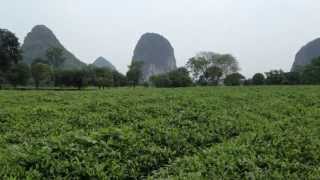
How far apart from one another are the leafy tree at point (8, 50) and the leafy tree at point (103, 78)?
15627 millimetres

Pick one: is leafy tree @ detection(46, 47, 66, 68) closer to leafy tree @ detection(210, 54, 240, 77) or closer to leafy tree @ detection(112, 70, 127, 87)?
leafy tree @ detection(112, 70, 127, 87)

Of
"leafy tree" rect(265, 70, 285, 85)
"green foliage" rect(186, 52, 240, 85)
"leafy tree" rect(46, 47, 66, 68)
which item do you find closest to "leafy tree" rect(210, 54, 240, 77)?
"green foliage" rect(186, 52, 240, 85)

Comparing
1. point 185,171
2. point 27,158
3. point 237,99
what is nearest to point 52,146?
point 27,158

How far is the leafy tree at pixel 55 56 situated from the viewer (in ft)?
465

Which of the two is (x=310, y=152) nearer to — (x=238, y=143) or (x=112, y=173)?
(x=238, y=143)

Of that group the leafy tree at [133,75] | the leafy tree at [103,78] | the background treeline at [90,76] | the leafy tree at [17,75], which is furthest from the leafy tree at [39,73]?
the leafy tree at [133,75]

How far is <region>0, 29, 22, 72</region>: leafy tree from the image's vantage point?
7344 cm

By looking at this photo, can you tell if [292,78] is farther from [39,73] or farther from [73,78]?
[39,73]

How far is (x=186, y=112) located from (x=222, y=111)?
5.58 ft

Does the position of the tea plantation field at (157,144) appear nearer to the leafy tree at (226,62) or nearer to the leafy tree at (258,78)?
the leafy tree at (258,78)

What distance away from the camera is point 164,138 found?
36.3 feet

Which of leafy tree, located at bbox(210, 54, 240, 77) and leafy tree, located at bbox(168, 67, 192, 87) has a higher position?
leafy tree, located at bbox(210, 54, 240, 77)

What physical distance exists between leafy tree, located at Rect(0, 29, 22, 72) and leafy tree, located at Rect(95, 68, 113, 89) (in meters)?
15.6

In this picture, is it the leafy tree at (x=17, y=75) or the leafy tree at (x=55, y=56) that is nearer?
the leafy tree at (x=17, y=75)
